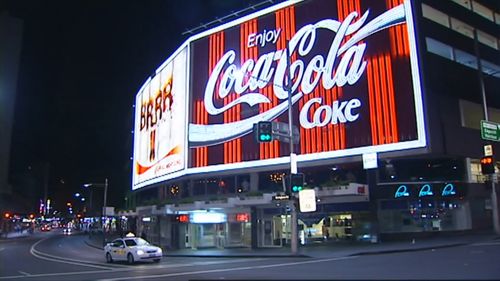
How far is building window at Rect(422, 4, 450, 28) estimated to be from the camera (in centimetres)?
3706

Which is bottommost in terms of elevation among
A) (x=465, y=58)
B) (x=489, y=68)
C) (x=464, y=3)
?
(x=465, y=58)

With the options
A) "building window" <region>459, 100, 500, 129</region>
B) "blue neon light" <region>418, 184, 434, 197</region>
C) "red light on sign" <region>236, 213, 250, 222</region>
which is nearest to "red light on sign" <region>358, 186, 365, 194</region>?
"blue neon light" <region>418, 184, 434, 197</region>

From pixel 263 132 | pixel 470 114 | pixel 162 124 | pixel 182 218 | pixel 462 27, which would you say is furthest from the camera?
pixel 162 124

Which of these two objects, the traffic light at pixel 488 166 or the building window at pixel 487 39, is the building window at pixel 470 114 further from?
the traffic light at pixel 488 166

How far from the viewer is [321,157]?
3744 centimetres

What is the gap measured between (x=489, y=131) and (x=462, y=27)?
15.0 meters

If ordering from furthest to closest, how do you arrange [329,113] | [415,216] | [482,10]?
[482,10]
[329,113]
[415,216]

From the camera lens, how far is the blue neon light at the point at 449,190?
115ft

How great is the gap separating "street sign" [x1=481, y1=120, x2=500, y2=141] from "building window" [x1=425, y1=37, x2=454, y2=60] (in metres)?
8.78

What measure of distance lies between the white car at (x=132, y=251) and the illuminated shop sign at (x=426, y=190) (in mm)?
16833

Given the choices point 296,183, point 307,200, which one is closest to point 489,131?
point 307,200

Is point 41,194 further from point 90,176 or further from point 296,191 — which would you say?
point 296,191

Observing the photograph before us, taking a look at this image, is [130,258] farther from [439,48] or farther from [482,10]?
[482,10]

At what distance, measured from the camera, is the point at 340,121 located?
3691cm
